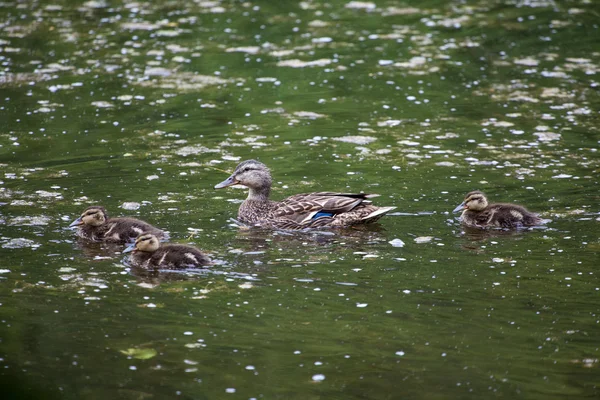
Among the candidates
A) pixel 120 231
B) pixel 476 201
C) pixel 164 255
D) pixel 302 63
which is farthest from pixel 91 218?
pixel 302 63

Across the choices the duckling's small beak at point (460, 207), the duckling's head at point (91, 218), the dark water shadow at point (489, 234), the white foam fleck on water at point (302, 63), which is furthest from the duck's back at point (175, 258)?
the white foam fleck on water at point (302, 63)

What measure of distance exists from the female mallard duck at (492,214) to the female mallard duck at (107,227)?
3659 millimetres

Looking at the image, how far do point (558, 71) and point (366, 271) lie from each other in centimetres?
1044

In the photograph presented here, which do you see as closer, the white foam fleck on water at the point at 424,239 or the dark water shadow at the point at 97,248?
the dark water shadow at the point at 97,248

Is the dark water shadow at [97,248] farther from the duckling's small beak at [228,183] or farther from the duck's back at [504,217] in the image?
the duck's back at [504,217]

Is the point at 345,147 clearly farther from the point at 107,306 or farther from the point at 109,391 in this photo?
the point at 109,391

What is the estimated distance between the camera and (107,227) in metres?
11.2

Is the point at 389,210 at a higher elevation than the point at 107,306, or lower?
lower

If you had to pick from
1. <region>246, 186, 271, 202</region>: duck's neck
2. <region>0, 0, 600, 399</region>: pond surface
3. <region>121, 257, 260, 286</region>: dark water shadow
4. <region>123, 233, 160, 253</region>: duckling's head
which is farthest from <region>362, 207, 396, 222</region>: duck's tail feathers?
<region>123, 233, 160, 253</region>: duckling's head

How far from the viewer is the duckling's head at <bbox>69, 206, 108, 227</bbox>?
37.0ft

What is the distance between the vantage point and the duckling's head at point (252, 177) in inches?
502

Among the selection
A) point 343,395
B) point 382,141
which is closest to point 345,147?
point 382,141

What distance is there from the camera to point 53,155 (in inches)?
586

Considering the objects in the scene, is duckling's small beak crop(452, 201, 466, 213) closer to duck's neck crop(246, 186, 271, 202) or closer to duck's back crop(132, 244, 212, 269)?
duck's neck crop(246, 186, 271, 202)
